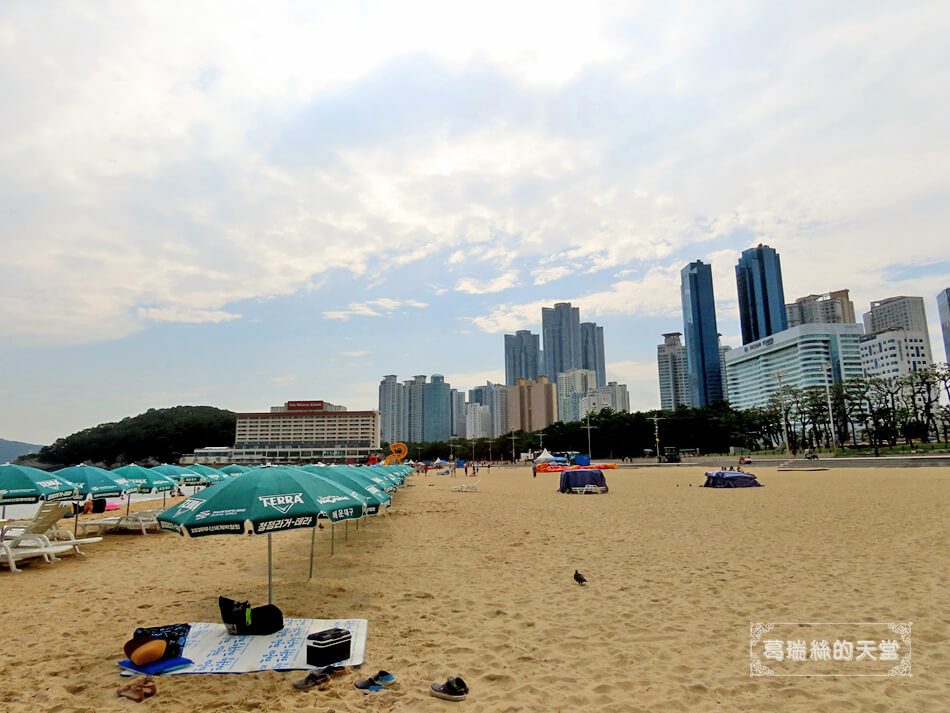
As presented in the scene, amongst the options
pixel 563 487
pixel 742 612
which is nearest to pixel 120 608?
pixel 742 612

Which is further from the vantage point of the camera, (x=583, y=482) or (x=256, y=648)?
(x=583, y=482)

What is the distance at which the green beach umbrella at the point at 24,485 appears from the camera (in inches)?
388

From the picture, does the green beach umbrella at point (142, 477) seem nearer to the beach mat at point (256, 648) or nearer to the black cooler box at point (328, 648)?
the beach mat at point (256, 648)

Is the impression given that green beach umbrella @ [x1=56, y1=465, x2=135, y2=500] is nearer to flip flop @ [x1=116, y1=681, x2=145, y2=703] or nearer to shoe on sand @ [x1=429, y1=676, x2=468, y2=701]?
flip flop @ [x1=116, y1=681, x2=145, y2=703]

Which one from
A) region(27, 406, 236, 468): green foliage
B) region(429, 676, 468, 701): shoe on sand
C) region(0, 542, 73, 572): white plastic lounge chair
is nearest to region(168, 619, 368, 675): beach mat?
region(429, 676, 468, 701): shoe on sand

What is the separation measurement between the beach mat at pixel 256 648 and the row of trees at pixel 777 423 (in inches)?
3093

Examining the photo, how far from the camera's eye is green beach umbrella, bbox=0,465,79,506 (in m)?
9.86

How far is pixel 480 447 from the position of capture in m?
136

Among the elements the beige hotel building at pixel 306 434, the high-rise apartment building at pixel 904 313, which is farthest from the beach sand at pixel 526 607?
the high-rise apartment building at pixel 904 313

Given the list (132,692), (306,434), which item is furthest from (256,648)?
(306,434)

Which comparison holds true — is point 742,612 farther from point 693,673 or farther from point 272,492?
point 272,492

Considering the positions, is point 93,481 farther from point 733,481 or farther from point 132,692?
point 733,481

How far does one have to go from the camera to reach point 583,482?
27.1m

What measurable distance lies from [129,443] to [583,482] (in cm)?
13274
